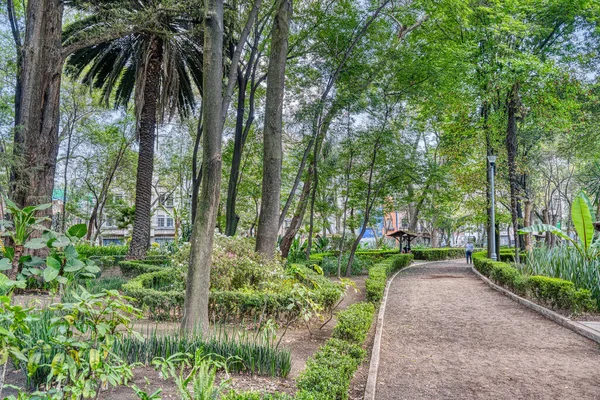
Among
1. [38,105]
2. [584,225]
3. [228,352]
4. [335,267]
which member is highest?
[38,105]

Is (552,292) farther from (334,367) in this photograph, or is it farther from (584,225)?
(334,367)

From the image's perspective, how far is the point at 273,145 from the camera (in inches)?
353

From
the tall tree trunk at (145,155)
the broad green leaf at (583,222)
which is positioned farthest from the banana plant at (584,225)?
the tall tree trunk at (145,155)

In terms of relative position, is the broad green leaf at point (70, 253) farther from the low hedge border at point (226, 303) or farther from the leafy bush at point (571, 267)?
the leafy bush at point (571, 267)

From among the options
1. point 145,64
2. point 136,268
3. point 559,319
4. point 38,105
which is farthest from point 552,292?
point 145,64

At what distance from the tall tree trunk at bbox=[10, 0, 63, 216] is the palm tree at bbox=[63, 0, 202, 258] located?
6.58 feet

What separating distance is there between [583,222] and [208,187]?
9.09 meters

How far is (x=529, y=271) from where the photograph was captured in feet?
37.2

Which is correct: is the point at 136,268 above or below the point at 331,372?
above

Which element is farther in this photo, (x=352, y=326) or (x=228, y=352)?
(x=352, y=326)

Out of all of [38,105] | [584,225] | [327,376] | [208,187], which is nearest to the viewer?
[327,376]

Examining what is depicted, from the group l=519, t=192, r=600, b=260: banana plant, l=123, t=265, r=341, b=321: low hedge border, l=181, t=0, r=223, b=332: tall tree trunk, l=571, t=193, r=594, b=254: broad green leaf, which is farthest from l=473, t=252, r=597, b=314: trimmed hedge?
l=181, t=0, r=223, b=332: tall tree trunk

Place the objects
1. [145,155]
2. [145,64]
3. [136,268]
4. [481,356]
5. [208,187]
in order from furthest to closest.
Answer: [145,155] → [145,64] → [136,268] → [481,356] → [208,187]

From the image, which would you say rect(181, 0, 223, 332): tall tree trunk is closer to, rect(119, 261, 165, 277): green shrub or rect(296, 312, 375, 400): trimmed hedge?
rect(296, 312, 375, 400): trimmed hedge
